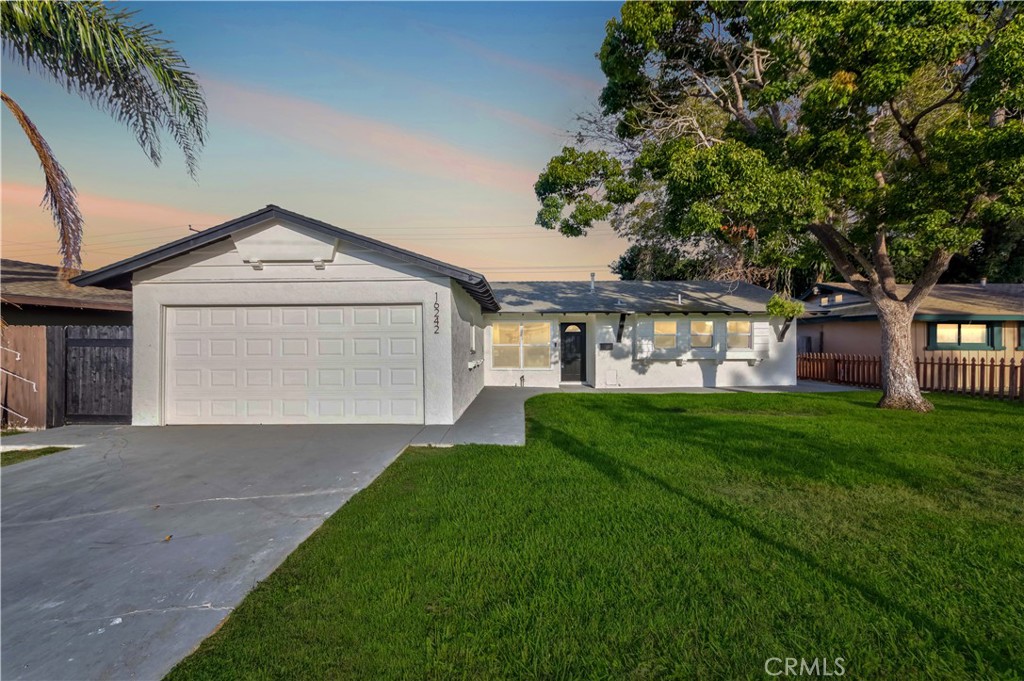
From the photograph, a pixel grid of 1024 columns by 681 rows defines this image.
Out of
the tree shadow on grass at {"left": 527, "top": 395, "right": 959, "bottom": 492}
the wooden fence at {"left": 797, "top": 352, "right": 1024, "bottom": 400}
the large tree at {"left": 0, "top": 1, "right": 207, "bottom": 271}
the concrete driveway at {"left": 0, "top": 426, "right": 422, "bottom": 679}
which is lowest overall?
the concrete driveway at {"left": 0, "top": 426, "right": 422, "bottom": 679}

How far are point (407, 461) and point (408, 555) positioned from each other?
2.91 m

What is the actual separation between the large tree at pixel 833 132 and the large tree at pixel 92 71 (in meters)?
8.78

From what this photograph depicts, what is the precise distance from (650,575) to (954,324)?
59.6ft

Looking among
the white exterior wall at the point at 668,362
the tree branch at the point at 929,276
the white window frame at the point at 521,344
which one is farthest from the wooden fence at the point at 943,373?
the white window frame at the point at 521,344

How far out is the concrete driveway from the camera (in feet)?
8.86

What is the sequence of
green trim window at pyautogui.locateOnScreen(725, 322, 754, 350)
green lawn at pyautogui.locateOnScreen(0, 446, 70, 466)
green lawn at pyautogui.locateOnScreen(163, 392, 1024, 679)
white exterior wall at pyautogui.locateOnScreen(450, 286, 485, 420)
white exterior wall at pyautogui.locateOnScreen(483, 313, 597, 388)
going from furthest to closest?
white exterior wall at pyautogui.locateOnScreen(483, 313, 597, 388) → green trim window at pyautogui.locateOnScreen(725, 322, 754, 350) → white exterior wall at pyautogui.locateOnScreen(450, 286, 485, 420) → green lawn at pyautogui.locateOnScreen(0, 446, 70, 466) → green lawn at pyautogui.locateOnScreen(163, 392, 1024, 679)

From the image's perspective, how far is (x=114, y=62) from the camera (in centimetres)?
742

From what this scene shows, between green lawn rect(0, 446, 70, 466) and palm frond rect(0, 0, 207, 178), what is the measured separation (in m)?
5.23

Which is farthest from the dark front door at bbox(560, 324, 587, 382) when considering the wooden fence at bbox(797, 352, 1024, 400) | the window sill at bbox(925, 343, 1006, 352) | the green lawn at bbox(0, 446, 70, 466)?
the green lawn at bbox(0, 446, 70, 466)

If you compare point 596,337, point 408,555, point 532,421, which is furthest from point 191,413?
point 596,337

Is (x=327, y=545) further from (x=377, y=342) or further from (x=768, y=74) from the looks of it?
(x=768, y=74)

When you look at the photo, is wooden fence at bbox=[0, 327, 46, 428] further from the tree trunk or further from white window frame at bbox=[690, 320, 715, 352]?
the tree trunk

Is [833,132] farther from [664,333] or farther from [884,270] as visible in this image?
[664,333]

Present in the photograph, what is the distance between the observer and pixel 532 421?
952cm
